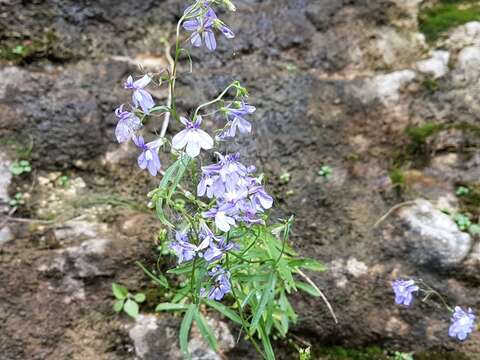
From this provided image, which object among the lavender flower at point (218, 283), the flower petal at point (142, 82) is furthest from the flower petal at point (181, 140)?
the lavender flower at point (218, 283)

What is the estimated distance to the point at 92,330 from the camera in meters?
2.53

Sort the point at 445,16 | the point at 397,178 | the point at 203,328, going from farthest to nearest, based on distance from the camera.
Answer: the point at 445,16 < the point at 397,178 < the point at 203,328

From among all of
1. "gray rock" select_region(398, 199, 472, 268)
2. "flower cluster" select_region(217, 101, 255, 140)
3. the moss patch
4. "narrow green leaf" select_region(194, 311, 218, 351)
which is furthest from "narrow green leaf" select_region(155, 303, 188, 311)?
"gray rock" select_region(398, 199, 472, 268)

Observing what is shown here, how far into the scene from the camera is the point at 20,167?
2879mm

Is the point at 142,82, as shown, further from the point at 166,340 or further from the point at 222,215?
the point at 166,340

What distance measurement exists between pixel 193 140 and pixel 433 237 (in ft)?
4.98

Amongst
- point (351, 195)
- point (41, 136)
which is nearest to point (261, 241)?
point (351, 195)

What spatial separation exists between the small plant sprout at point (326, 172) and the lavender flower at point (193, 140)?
4.55ft

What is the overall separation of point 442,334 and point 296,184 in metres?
0.99

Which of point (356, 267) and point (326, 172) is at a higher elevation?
point (326, 172)

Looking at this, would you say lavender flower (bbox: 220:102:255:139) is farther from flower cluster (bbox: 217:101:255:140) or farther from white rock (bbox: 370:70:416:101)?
white rock (bbox: 370:70:416:101)

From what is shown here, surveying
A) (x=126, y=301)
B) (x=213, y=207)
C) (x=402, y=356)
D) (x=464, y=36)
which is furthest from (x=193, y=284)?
(x=464, y=36)

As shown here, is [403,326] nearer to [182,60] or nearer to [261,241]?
[261,241]

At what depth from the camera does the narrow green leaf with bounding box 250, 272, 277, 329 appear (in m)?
1.97
